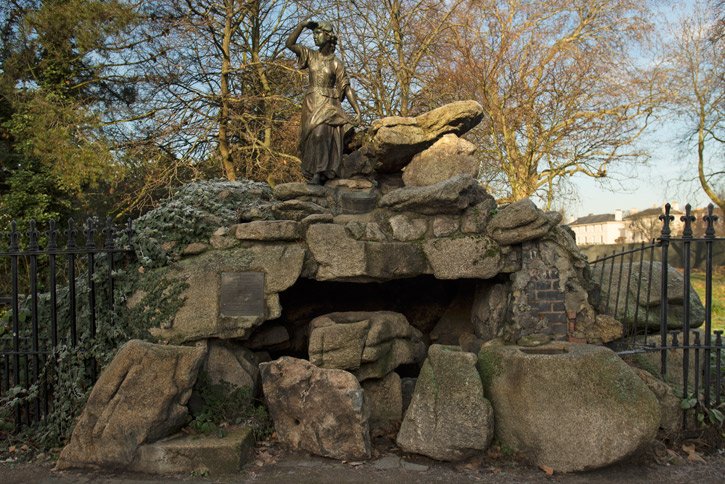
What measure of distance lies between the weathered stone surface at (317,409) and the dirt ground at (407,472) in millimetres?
117

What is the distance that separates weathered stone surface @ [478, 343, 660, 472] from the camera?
3.68 m

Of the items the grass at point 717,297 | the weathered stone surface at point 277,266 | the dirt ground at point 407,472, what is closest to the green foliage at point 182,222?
the weathered stone surface at point 277,266

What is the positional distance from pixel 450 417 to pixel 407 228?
190 cm

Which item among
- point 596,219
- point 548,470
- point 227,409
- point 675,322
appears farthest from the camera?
point 596,219

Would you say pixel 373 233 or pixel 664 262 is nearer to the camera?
pixel 664 262

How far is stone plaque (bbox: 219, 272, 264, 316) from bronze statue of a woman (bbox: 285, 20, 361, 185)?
1.65m

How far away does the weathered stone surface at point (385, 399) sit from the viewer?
4.65 metres

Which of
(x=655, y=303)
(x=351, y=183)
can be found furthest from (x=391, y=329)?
(x=655, y=303)

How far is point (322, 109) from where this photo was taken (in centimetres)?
588

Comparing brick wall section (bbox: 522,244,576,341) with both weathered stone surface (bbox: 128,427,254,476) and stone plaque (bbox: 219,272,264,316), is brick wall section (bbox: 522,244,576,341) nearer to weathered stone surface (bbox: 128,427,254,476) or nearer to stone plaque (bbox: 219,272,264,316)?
stone plaque (bbox: 219,272,264,316)

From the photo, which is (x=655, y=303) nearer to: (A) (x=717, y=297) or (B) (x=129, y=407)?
(B) (x=129, y=407)

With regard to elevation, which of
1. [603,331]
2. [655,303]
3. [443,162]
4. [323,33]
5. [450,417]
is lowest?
[450,417]

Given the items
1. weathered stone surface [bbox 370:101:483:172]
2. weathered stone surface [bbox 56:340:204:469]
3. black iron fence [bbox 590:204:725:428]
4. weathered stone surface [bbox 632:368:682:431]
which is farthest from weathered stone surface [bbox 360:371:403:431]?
weathered stone surface [bbox 370:101:483:172]

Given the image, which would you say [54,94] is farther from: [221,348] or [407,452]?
[407,452]
